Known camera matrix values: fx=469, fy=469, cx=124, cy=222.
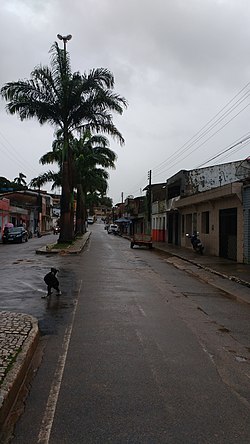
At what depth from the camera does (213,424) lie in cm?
423

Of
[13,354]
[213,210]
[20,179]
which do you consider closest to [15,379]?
[13,354]

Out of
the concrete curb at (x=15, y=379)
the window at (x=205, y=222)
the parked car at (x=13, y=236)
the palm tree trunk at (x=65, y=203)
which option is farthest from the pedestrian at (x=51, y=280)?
the parked car at (x=13, y=236)

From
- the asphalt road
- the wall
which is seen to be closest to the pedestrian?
the asphalt road

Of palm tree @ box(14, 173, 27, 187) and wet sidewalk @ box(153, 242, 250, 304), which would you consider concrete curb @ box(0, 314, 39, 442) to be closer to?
wet sidewalk @ box(153, 242, 250, 304)

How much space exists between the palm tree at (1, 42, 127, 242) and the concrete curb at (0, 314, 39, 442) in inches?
929

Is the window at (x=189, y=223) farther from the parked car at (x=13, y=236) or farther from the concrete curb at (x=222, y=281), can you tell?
the parked car at (x=13, y=236)

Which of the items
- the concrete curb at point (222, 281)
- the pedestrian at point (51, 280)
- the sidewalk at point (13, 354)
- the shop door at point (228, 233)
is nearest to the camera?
the sidewalk at point (13, 354)

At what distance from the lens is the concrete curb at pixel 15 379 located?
172 inches

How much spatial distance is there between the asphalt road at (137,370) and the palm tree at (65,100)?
1921 centimetres

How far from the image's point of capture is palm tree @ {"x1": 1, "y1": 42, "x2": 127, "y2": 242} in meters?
28.5

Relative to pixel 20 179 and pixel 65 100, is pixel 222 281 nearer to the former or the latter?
pixel 65 100

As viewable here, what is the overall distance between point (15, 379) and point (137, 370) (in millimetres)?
1509

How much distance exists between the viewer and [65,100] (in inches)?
1135

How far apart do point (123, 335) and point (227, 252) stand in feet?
60.6
